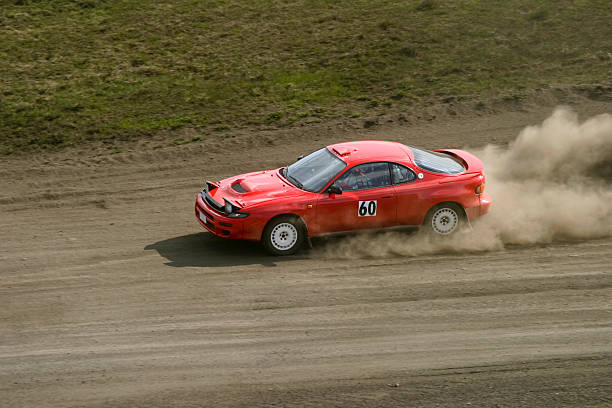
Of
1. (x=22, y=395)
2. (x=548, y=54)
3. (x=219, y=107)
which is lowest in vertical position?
(x=22, y=395)

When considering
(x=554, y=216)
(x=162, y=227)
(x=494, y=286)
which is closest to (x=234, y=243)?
(x=162, y=227)

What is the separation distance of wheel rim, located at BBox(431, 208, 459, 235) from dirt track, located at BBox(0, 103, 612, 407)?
0.74 meters

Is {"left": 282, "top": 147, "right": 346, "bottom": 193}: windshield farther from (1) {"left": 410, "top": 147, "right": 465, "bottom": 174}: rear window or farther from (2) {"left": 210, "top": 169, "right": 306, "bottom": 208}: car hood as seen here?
(1) {"left": 410, "top": 147, "right": 465, "bottom": 174}: rear window

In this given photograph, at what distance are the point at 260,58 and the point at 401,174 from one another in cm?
1221

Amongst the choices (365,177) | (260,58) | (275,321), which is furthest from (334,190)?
(260,58)

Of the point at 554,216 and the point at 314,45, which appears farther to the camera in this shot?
the point at 314,45

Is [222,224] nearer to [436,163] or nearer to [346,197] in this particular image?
[346,197]

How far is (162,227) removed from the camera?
14.5m

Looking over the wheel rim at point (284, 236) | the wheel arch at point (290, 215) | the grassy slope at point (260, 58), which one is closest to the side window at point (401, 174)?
the wheel arch at point (290, 215)

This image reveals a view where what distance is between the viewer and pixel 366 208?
42.2 feet

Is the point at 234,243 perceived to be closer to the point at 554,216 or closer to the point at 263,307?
the point at 263,307

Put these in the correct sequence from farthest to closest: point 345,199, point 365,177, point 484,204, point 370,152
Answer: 1. point 484,204
2. point 370,152
3. point 365,177
4. point 345,199

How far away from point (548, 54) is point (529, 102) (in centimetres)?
384

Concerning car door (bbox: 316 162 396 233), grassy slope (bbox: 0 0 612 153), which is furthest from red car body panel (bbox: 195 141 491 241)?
grassy slope (bbox: 0 0 612 153)
